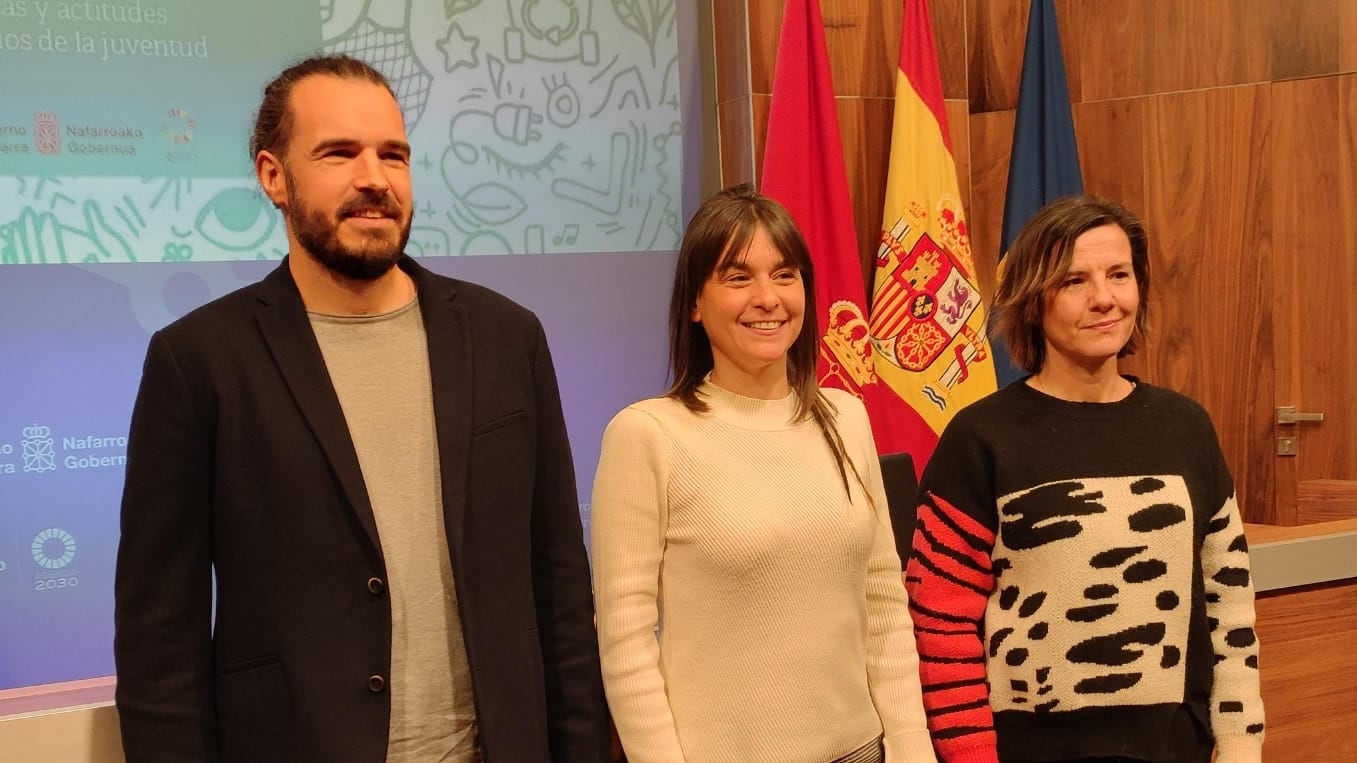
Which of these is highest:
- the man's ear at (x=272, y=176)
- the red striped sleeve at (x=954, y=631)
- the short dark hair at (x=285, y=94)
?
the short dark hair at (x=285, y=94)

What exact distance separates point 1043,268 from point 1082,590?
495 millimetres

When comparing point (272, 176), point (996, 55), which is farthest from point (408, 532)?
point (996, 55)

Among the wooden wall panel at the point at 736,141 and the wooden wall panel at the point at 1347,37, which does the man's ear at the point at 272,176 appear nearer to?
the wooden wall panel at the point at 736,141

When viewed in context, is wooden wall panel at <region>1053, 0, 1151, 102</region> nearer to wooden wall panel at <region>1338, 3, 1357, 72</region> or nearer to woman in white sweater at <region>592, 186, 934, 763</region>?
wooden wall panel at <region>1338, 3, 1357, 72</region>

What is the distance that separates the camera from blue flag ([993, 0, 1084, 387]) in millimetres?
3602

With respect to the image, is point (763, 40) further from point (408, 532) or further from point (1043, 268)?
point (408, 532)

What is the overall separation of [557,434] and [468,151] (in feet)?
5.45

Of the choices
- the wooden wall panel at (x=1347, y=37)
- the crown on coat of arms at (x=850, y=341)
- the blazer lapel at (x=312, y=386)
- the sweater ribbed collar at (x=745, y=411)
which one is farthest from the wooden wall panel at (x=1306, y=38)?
the blazer lapel at (x=312, y=386)

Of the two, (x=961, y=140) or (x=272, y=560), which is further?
(x=961, y=140)

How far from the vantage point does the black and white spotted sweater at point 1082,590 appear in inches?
69.2

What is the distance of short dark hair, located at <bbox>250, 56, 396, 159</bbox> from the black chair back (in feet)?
4.49

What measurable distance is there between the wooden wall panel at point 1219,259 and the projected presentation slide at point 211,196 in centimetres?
170

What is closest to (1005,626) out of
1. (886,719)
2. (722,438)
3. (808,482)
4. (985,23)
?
(886,719)

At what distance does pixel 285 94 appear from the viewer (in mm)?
1507
